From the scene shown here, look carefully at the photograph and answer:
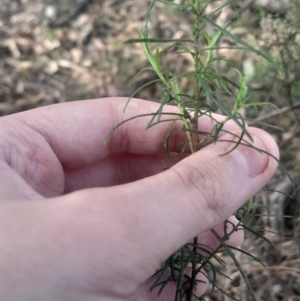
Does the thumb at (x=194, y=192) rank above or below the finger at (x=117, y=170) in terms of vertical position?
above

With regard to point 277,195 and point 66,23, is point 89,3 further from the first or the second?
point 277,195

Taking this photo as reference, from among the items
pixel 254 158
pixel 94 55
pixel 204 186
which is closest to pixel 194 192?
pixel 204 186

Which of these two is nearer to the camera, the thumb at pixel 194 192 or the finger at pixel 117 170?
the thumb at pixel 194 192

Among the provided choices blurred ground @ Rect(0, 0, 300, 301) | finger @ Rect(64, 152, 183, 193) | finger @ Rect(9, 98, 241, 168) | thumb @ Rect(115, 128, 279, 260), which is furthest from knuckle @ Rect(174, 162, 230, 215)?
blurred ground @ Rect(0, 0, 300, 301)

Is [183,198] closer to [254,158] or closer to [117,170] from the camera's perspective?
[254,158]

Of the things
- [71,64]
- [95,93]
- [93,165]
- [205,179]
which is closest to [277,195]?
[93,165]

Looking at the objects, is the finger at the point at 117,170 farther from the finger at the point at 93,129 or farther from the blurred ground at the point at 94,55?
the blurred ground at the point at 94,55

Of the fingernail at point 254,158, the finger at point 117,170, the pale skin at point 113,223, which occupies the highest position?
the fingernail at point 254,158

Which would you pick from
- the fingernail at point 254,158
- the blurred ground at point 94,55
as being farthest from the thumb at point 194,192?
the blurred ground at point 94,55
